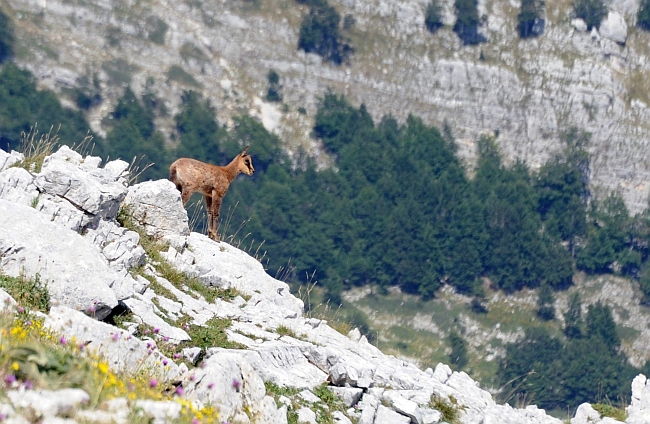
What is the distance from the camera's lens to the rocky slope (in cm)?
1438

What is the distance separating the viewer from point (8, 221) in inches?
675

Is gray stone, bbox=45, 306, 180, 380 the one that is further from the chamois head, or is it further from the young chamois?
the chamois head

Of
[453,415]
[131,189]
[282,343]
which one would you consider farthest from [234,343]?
[131,189]

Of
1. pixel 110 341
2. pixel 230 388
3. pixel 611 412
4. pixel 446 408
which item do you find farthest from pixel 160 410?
pixel 611 412

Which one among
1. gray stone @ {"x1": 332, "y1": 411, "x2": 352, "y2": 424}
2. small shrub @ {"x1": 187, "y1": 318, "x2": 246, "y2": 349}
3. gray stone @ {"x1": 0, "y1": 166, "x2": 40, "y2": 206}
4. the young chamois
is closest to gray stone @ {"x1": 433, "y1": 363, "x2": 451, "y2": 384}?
small shrub @ {"x1": 187, "y1": 318, "x2": 246, "y2": 349}

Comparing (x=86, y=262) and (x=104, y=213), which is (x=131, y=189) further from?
(x=86, y=262)

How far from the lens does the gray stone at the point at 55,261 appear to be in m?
16.7

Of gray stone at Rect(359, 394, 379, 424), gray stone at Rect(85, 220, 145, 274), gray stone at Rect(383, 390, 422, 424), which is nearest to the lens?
gray stone at Rect(359, 394, 379, 424)

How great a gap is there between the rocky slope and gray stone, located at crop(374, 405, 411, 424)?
0.02 meters

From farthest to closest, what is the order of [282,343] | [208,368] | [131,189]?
[131,189]
[282,343]
[208,368]

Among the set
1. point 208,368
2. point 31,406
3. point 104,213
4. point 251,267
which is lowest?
point 251,267

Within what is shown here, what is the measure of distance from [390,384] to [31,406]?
1062cm

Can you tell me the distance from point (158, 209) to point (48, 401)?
44.7 ft

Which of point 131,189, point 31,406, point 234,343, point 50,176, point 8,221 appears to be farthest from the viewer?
point 131,189
